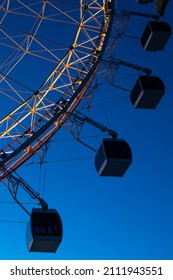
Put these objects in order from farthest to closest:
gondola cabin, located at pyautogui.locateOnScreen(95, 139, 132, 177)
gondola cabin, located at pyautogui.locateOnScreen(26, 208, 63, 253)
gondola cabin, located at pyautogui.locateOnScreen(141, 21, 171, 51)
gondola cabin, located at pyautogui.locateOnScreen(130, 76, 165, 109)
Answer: gondola cabin, located at pyautogui.locateOnScreen(141, 21, 171, 51), gondola cabin, located at pyautogui.locateOnScreen(130, 76, 165, 109), gondola cabin, located at pyautogui.locateOnScreen(95, 139, 132, 177), gondola cabin, located at pyautogui.locateOnScreen(26, 208, 63, 253)

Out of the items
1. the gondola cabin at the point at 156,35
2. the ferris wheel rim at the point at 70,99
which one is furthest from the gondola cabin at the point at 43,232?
the gondola cabin at the point at 156,35

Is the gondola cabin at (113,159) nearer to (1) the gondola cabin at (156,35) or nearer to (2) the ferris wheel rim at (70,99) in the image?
(2) the ferris wheel rim at (70,99)

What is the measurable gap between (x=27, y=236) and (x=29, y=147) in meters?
4.29

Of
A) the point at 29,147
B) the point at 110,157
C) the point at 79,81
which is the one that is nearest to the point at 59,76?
the point at 79,81

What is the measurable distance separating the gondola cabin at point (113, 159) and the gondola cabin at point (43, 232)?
8.99 ft

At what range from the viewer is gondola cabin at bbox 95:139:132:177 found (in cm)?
2608

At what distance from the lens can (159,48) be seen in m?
31.5

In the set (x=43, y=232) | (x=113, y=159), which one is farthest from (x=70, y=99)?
(x=43, y=232)

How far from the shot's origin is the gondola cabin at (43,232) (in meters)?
25.2

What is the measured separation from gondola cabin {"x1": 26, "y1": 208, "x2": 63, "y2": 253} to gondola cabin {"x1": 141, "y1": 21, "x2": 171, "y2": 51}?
1014 cm

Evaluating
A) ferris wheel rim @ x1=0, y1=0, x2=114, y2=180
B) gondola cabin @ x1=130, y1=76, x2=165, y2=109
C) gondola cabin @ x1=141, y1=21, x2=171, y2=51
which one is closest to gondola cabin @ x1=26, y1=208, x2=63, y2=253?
ferris wheel rim @ x1=0, y1=0, x2=114, y2=180

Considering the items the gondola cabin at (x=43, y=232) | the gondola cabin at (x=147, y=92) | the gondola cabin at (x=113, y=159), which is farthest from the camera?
the gondola cabin at (x=147, y=92)

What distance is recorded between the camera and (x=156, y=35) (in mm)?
30656

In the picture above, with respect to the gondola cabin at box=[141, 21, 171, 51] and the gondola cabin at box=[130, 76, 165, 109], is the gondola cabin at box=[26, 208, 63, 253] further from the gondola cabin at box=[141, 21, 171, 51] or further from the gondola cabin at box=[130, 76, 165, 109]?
the gondola cabin at box=[141, 21, 171, 51]
